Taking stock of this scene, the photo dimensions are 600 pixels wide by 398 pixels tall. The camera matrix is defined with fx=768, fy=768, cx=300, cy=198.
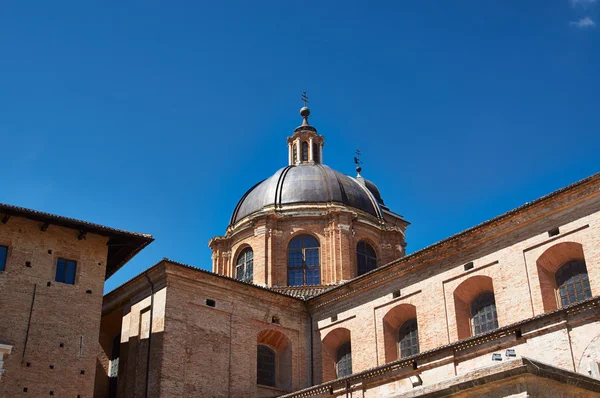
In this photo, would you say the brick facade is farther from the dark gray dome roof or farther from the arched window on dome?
the arched window on dome

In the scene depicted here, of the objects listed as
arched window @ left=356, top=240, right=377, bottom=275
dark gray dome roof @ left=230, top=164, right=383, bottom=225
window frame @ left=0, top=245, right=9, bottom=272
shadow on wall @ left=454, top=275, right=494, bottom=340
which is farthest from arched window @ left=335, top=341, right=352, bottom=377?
window frame @ left=0, top=245, right=9, bottom=272

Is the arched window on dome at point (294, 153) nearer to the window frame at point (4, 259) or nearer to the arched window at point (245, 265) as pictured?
the arched window at point (245, 265)

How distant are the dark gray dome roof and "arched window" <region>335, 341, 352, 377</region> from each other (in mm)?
8659

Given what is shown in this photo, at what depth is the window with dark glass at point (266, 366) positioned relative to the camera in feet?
85.6

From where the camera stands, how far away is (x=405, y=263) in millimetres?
24453

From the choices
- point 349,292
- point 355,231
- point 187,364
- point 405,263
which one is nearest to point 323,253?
point 355,231

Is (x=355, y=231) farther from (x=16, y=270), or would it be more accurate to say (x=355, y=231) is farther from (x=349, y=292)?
(x=16, y=270)

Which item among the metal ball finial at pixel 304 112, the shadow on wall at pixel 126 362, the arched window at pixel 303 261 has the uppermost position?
the metal ball finial at pixel 304 112

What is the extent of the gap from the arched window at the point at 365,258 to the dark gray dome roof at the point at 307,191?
1.79 m

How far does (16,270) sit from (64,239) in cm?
181

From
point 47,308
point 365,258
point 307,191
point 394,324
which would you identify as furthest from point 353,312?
point 47,308

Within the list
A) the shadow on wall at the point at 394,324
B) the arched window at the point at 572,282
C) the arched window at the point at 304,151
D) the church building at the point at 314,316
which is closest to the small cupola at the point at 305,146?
the arched window at the point at 304,151

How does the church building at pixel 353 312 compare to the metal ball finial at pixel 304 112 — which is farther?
the metal ball finial at pixel 304 112

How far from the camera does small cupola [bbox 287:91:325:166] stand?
37969mm
